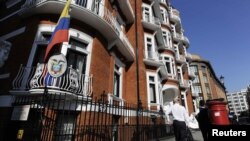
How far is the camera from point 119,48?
11852mm

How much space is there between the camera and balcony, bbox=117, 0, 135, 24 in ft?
45.4

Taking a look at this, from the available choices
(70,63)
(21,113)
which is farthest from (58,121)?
(70,63)

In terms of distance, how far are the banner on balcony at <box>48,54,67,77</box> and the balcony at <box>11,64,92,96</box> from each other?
0.63 meters

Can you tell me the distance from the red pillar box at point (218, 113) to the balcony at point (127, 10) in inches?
421

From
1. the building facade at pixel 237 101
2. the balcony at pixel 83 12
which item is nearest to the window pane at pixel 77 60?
the balcony at pixel 83 12

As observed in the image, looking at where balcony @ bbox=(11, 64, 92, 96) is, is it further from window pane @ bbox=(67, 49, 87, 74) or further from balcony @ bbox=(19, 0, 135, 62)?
balcony @ bbox=(19, 0, 135, 62)

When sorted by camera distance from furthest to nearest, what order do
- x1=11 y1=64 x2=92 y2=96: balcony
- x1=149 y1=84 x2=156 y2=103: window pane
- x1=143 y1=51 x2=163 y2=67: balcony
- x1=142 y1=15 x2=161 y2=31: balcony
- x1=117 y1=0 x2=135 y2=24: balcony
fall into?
1. x1=142 y1=15 x2=161 y2=31: balcony
2. x1=143 y1=51 x2=163 y2=67: balcony
3. x1=149 y1=84 x2=156 y2=103: window pane
4. x1=117 y1=0 x2=135 y2=24: balcony
5. x1=11 y1=64 x2=92 y2=96: balcony

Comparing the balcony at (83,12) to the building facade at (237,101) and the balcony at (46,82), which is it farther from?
the building facade at (237,101)

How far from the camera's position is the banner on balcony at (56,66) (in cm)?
600

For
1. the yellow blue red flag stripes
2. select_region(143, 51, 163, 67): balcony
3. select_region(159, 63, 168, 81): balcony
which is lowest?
the yellow blue red flag stripes

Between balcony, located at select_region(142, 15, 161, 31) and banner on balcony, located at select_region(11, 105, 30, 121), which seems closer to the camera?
banner on balcony, located at select_region(11, 105, 30, 121)

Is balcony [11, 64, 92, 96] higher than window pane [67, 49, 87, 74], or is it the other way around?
window pane [67, 49, 87, 74]

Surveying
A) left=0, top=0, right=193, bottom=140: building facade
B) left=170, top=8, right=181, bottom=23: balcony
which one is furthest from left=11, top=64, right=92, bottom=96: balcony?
left=170, top=8, right=181, bottom=23: balcony

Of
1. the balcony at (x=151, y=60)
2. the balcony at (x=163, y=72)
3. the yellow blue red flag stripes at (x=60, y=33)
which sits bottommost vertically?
the yellow blue red flag stripes at (x=60, y=33)
